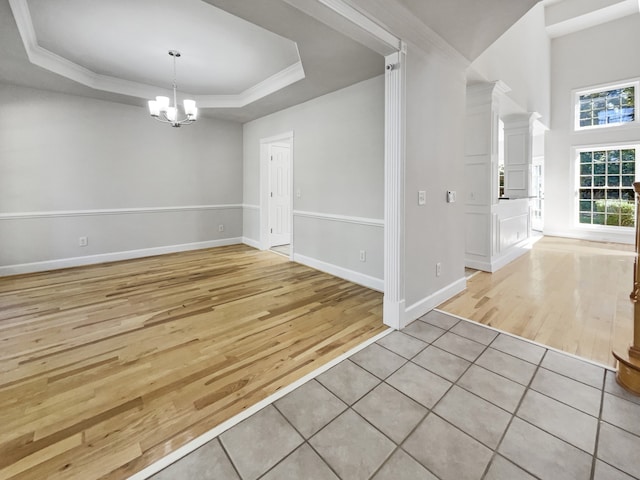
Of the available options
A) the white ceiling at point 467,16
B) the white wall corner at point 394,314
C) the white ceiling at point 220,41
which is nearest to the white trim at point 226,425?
the white wall corner at point 394,314

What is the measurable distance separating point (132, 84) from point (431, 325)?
5200mm

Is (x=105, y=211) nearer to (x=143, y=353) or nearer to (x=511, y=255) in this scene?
(x=143, y=353)

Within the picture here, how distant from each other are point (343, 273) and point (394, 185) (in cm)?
186

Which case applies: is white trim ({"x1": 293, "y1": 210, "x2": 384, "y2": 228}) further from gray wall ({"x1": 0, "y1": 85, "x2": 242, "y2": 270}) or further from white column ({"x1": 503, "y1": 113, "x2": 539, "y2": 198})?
white column ({"x1": 503, "y1": 113, "x2": 539, "y2": 198})

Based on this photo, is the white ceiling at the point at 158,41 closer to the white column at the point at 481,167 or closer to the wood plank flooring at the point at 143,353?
the white column at the point at 481,167

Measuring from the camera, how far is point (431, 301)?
3043 mm

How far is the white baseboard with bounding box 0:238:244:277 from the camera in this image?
14.1 feet

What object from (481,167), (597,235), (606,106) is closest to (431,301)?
(481,167)

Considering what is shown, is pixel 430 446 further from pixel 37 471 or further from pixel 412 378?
pixel 37 471

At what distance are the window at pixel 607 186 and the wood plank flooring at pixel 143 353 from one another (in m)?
6.63

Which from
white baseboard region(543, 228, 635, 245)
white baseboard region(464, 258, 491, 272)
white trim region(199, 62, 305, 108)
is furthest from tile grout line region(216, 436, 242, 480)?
white baseboard region(543, 228, 635, 245)

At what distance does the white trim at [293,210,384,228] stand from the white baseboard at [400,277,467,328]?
101 cm

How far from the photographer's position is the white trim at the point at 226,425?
1.31m

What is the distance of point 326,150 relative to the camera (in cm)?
427
